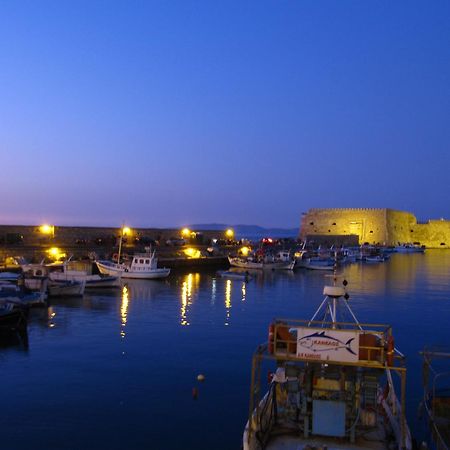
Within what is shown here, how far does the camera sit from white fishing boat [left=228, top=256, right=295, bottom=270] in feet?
152

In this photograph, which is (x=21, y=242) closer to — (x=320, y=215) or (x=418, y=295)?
(x=418, y=295)

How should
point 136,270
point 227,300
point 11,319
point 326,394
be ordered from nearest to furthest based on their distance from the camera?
point 326,394 → point 11,319 → point 227,300 → point 136,270

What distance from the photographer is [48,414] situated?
10.5 meters

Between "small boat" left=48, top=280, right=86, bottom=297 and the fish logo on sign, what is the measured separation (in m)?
20.8

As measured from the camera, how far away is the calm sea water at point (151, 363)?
985 cm

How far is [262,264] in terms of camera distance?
152 ft

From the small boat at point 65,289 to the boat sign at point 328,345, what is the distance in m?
20.7

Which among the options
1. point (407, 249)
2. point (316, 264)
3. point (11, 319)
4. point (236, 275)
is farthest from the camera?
point (407, 249)

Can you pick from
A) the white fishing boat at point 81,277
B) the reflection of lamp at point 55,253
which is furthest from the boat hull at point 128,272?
the white fishing boat at point 81,277

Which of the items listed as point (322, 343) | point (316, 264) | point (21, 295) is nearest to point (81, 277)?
point (21, 295)

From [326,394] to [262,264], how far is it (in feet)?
127

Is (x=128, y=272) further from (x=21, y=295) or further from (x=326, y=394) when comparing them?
(x=326, y=394)

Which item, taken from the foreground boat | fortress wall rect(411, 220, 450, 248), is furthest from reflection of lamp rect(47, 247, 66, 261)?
fortress wall rect(411, 220, 450, 248)

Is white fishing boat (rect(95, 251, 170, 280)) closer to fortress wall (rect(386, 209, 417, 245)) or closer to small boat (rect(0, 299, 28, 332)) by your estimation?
small boat (rect(0, 299, 28, 332))
